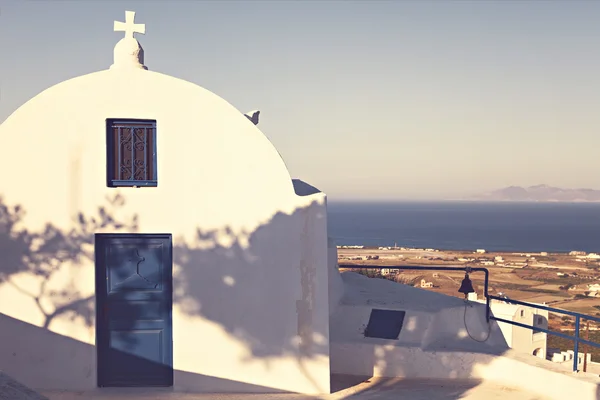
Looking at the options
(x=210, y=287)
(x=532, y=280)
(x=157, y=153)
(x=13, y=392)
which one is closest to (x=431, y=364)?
(x=210, y=287)

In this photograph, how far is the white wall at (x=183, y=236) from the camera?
302 inches

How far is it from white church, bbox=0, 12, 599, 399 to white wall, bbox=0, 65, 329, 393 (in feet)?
0.05

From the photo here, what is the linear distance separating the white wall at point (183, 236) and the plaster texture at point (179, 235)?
0.01 metres

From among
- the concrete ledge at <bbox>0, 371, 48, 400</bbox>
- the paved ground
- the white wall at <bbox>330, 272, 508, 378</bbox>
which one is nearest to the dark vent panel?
the white wall at <bbox>330, 272, 508, 378</bbox>

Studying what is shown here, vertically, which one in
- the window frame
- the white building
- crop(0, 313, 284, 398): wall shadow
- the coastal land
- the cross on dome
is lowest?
the coastal land

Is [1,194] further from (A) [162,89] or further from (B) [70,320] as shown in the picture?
(A) [162,89]

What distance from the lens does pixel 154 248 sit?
7738mm

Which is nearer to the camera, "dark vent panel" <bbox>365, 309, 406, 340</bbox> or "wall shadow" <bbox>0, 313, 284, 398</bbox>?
"wall shadow" <bbox>0, 313, 284, 398</bbox>

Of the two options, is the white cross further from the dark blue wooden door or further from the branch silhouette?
the dark blue wooden door

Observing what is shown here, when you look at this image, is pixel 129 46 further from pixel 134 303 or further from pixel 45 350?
pixel 45 350

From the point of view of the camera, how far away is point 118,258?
7.73 meters

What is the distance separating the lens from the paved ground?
757cm

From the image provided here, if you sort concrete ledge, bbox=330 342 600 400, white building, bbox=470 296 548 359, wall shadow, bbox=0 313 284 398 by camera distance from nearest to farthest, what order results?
wall shadow, bbox=0 313 284 398 < concrete ledge, bbox=330 342 600 400 < white building, bbox=470 296 548 359

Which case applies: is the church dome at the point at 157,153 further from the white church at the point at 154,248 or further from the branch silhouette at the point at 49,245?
the branch silhouette at the point at 49,245
